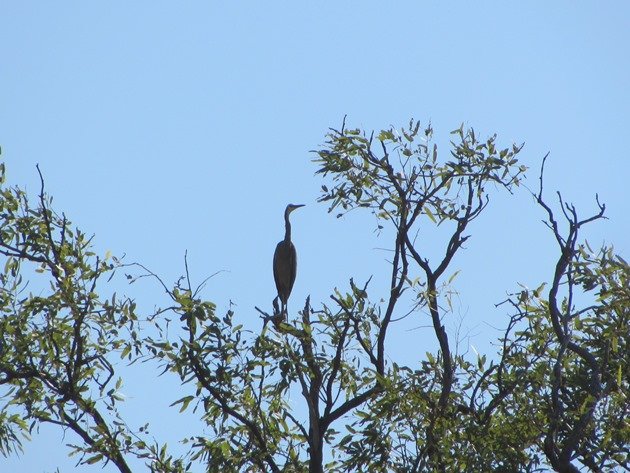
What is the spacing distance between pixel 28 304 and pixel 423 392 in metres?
2.70

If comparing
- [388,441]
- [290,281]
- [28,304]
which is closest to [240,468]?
[388,441]

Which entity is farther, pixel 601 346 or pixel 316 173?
pixel 316 173

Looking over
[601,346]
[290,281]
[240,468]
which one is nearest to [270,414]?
[240,468]

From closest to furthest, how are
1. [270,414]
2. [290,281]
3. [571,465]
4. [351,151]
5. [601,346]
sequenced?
[571,465] → [601,346] → [270,414] → [351,151] → [290,281]

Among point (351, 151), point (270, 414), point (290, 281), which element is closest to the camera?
point (270, 414)

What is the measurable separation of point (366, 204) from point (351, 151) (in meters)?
0.41

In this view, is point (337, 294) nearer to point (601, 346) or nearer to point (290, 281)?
point (601, 346)

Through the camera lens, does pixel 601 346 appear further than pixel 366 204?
No

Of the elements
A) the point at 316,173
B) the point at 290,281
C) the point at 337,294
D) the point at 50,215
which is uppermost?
the point at 290,281

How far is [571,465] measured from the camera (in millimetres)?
6906

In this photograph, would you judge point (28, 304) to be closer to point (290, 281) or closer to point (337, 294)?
point (337, 294)

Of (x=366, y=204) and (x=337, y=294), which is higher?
(x=366, y=204)

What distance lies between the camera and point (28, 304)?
25.7 ft

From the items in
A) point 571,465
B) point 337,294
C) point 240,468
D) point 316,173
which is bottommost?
point 571,465
